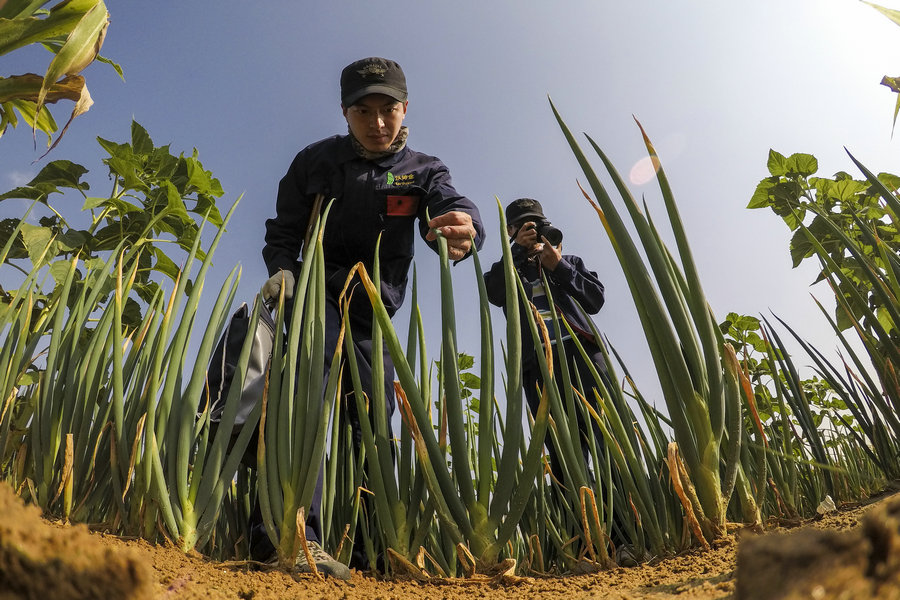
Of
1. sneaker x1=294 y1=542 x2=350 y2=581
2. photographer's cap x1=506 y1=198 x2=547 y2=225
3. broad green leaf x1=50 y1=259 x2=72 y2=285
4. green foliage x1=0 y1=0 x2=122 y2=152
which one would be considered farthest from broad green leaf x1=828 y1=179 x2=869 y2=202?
broad green leaf x1=50 y1=259 x2=72 y2=285

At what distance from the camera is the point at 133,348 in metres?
0.86

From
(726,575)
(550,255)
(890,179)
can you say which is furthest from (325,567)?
(890,179)

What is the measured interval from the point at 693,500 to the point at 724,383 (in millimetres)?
145

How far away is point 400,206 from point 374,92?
33 cm

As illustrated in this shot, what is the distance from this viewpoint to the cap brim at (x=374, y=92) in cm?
151

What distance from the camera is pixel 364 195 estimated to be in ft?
5.10

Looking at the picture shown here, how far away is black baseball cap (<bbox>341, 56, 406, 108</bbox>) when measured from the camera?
152cm

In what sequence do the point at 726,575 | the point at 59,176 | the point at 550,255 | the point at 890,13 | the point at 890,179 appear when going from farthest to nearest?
the point at 550,255
the point at 890,179
the point at 59,176
the point at 890,13
the point at 726,575

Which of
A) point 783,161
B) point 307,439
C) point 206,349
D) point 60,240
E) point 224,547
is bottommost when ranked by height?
point 224,547

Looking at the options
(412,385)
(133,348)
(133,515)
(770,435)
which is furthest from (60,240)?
(770,435)

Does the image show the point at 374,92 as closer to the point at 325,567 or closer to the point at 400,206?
the point at 400,206

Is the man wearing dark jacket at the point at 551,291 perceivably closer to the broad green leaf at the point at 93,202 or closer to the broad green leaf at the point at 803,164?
the broad green leaf at the point at 803,164

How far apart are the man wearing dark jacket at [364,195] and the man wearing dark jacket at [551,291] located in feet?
1.93

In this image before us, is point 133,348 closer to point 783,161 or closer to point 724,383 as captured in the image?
point 724,383
